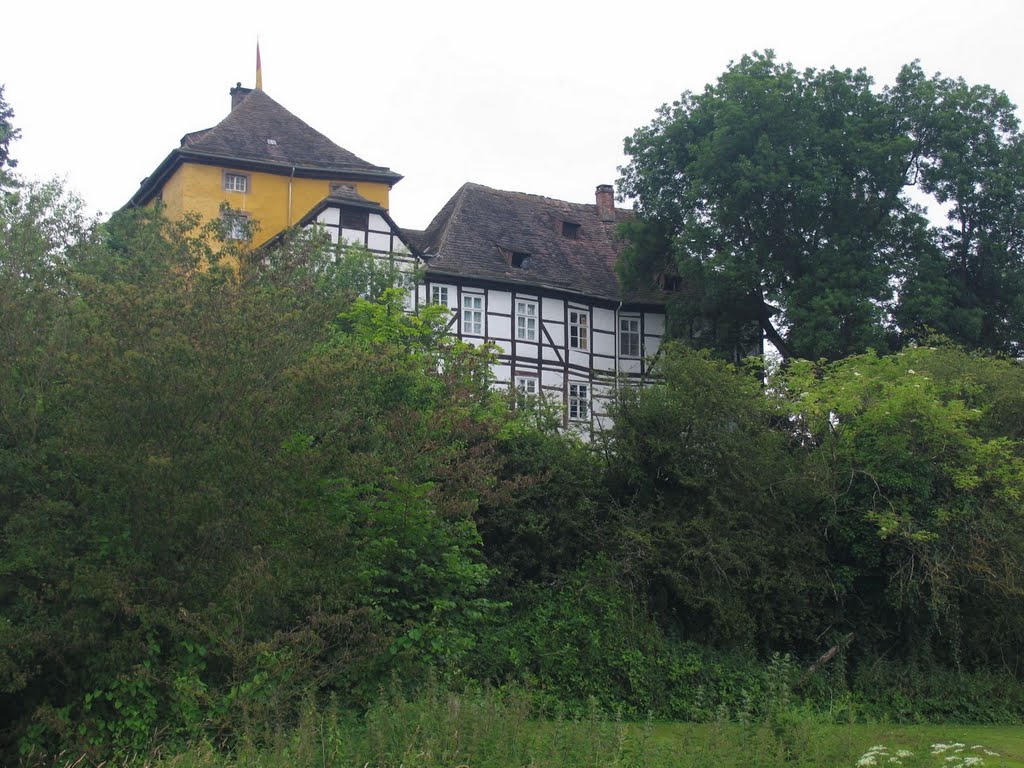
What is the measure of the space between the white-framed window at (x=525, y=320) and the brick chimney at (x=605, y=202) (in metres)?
6.75

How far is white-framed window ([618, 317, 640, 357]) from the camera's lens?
37.6 metres

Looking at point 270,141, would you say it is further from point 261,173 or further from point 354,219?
point 354,219

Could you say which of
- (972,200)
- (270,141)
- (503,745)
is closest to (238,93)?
(270,141)

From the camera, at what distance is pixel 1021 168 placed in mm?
32312

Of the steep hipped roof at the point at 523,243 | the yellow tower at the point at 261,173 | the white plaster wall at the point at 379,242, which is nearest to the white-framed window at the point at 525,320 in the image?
the steep hipped roof at the point at 523,243

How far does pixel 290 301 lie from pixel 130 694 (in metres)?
6.00

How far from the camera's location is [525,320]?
1406 inches

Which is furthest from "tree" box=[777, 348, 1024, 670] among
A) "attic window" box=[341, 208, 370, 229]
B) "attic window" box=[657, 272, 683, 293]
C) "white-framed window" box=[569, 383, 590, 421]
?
"attic window" box=[657, 272, 683, 293]

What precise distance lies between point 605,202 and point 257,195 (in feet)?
39.4

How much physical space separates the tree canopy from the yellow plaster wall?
1032 centimetres

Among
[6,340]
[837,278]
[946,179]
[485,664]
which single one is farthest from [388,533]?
[946,179]

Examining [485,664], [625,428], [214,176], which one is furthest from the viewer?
[214,176]

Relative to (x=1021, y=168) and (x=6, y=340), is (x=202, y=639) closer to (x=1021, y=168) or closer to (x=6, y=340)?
(x=6, y=340)

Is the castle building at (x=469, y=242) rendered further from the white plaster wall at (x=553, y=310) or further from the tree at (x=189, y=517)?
the tree at (x=189, y=517)
